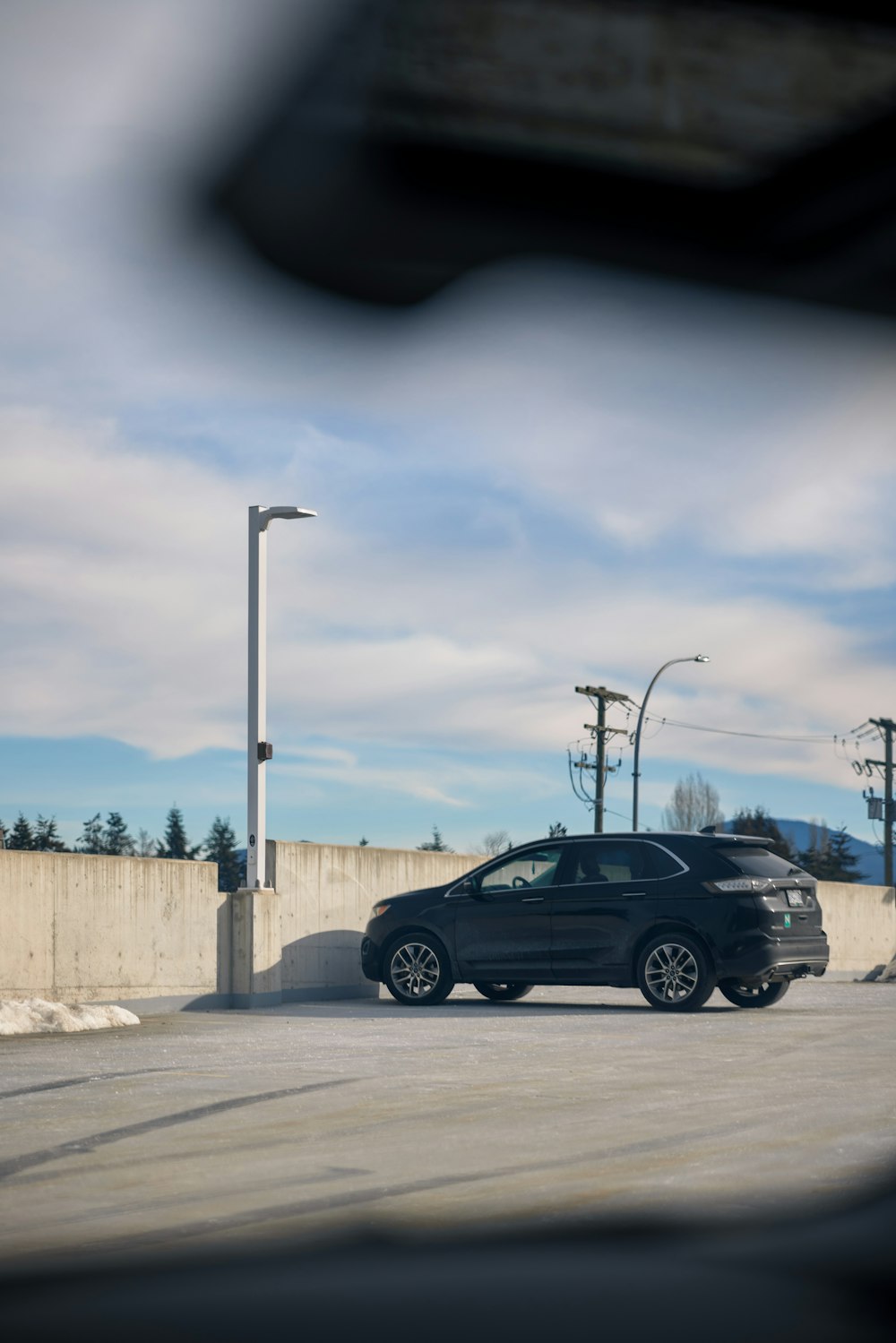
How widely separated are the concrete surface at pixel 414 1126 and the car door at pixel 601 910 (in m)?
1.97

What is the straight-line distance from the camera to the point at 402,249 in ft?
15.2

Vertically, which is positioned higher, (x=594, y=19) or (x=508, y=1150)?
(x=594, y=19)

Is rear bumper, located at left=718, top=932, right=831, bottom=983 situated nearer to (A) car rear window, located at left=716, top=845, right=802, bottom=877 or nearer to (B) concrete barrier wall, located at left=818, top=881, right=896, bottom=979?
(A) car rear window, located at left=716, top=845, right=802, bottom=877

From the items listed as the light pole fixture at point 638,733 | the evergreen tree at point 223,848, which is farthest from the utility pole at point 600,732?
the evergreen tree at point 223,848

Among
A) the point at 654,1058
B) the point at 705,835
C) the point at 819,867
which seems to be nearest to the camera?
the point at 654,1058

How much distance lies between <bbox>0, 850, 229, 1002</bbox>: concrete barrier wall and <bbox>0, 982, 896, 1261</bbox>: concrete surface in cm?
225

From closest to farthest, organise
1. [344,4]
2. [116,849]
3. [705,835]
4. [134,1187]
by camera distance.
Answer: [344,4] → [134,1187] → [705,835] → [116,849]

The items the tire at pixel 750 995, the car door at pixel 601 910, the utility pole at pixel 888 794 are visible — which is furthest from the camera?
the utility pole at pixel 888 794

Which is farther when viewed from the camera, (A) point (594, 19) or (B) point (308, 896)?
(B) point (308, 896)

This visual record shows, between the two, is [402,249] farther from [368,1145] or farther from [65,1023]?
[65,1023]

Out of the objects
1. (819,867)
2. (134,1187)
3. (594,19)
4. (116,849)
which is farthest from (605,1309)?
(116,849)

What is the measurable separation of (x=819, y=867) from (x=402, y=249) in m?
106

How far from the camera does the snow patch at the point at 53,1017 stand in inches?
500

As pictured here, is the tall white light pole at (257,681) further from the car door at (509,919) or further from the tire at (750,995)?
the tire at (750,995)
